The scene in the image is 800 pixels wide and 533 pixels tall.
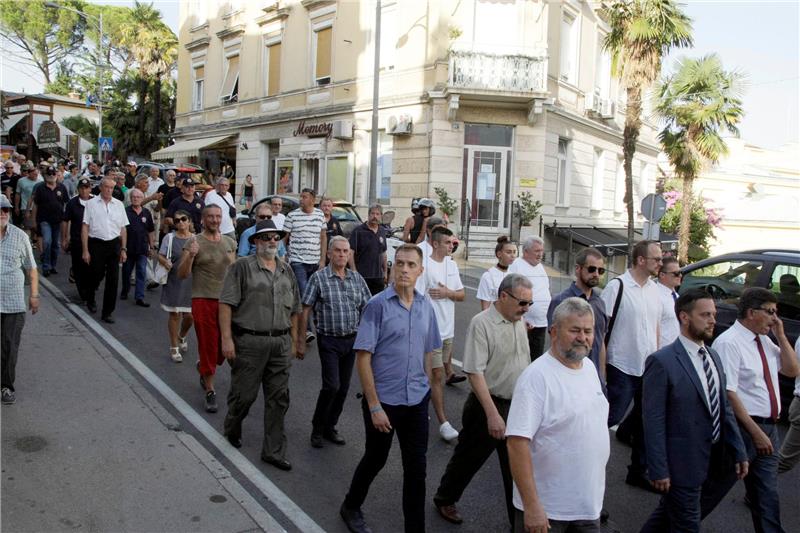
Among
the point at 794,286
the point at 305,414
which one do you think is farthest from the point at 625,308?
the point at 305,414

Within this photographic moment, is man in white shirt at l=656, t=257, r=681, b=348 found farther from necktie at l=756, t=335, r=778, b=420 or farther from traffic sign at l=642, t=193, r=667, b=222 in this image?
traffic sign at l=642, t=193, r=667, b=222

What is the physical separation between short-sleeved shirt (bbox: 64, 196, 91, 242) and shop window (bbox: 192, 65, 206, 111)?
23257 millimetres

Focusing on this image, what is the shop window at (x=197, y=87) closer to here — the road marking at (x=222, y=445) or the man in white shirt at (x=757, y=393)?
the road marking at (x=222, y=445)

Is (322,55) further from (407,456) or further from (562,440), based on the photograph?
(562,440)

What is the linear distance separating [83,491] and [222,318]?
1.52m

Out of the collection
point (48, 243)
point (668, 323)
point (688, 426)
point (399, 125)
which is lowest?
point (688, 426)

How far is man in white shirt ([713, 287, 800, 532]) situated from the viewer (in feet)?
13.5

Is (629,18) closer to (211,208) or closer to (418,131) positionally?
(418,131)

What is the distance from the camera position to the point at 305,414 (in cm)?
648

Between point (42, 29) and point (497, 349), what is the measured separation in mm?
60152

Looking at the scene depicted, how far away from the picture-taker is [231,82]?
30156mm

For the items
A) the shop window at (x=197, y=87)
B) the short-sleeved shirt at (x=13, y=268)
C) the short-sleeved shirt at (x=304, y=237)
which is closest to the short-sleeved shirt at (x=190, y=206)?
the short-sleeved shirt at (x=304, y=237)

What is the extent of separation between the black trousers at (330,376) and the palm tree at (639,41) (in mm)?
16101

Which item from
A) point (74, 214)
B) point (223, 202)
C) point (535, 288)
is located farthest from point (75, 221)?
point (535, 288)
